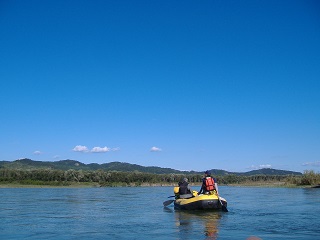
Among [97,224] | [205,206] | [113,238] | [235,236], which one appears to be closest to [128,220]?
[97,224]

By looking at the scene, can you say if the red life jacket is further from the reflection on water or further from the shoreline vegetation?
the shoreline vegetation

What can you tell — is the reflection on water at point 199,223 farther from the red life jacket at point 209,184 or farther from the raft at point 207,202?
the red life jacket at point 209,184

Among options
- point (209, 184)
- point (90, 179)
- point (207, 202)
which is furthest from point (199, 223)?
point (90, 179)

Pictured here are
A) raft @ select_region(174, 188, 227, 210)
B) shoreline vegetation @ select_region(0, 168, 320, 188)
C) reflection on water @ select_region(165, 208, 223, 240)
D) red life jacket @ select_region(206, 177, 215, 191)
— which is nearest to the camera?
reflection on water @ select_region(165, 208, 223, 240)

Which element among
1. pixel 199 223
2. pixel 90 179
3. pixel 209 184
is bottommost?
pixel 199 223

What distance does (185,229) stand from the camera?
1608cm

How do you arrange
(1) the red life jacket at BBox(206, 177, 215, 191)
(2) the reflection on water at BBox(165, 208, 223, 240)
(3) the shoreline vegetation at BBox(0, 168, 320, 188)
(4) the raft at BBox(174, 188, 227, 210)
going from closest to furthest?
(2) the reflection on water at BBox(165, 208, 223, 240)
(4) the raft at BBox(174, 188, 227, 210)
(1) the red life jacket at BBox(206, 177, 215, 191)
(3) the shoreline vegetation at BBox(0, 168, 320, 188)

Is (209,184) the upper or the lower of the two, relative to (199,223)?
upper

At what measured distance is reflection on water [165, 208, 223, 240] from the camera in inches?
586

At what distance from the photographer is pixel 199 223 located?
17.8 meters

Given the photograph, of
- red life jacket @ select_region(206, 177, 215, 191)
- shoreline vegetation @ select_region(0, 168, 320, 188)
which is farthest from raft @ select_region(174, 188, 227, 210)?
shoreline vegetation @ select_region(0, 168, 320, 188)

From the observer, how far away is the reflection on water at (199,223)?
14884 mm

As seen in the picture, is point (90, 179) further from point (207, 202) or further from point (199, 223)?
point (199, 223)

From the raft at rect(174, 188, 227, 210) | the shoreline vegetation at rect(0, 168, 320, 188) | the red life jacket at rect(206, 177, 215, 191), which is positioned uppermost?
the shoreline vegetation at rect(0, 168, 320, 188)
